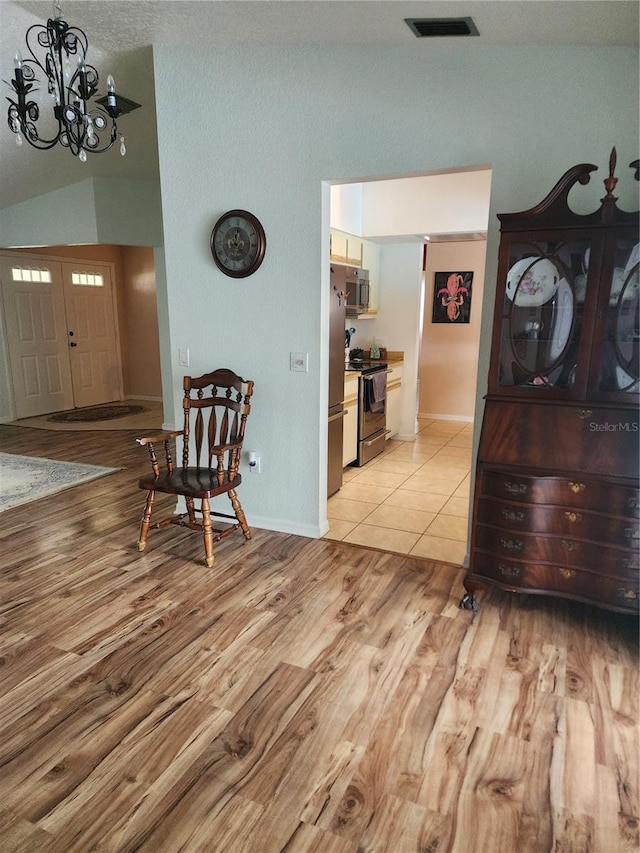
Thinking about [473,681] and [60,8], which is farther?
[60,8]

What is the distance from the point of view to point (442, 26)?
2.45 m

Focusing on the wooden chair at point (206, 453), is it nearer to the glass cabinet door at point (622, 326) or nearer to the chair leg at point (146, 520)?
the chair leg at point (146, 520)

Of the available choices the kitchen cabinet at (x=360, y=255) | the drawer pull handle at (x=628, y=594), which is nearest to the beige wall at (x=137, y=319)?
the kitchen cabinet at (x=360, y=255)

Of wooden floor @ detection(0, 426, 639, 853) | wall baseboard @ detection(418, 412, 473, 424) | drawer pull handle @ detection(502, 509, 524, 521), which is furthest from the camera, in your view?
wall baseboard @ detection(418, 412, 473, 424)

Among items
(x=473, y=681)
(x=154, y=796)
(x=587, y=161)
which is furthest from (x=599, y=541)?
(x=154, y=796)

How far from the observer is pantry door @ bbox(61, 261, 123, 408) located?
7984 mm

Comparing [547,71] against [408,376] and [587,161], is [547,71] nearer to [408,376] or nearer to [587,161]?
[587,161]

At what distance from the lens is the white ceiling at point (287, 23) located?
7.36ft

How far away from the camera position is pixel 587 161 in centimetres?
254

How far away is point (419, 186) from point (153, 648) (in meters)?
4.82

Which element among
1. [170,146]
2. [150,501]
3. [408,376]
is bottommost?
[150,501]

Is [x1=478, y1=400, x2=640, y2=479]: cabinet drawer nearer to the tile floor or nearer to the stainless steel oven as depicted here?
the tile floor

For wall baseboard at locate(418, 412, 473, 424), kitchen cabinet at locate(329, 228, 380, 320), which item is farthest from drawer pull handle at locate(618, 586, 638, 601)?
wall baseboard at locate(418, 412, 473, 424)

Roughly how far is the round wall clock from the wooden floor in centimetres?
178
